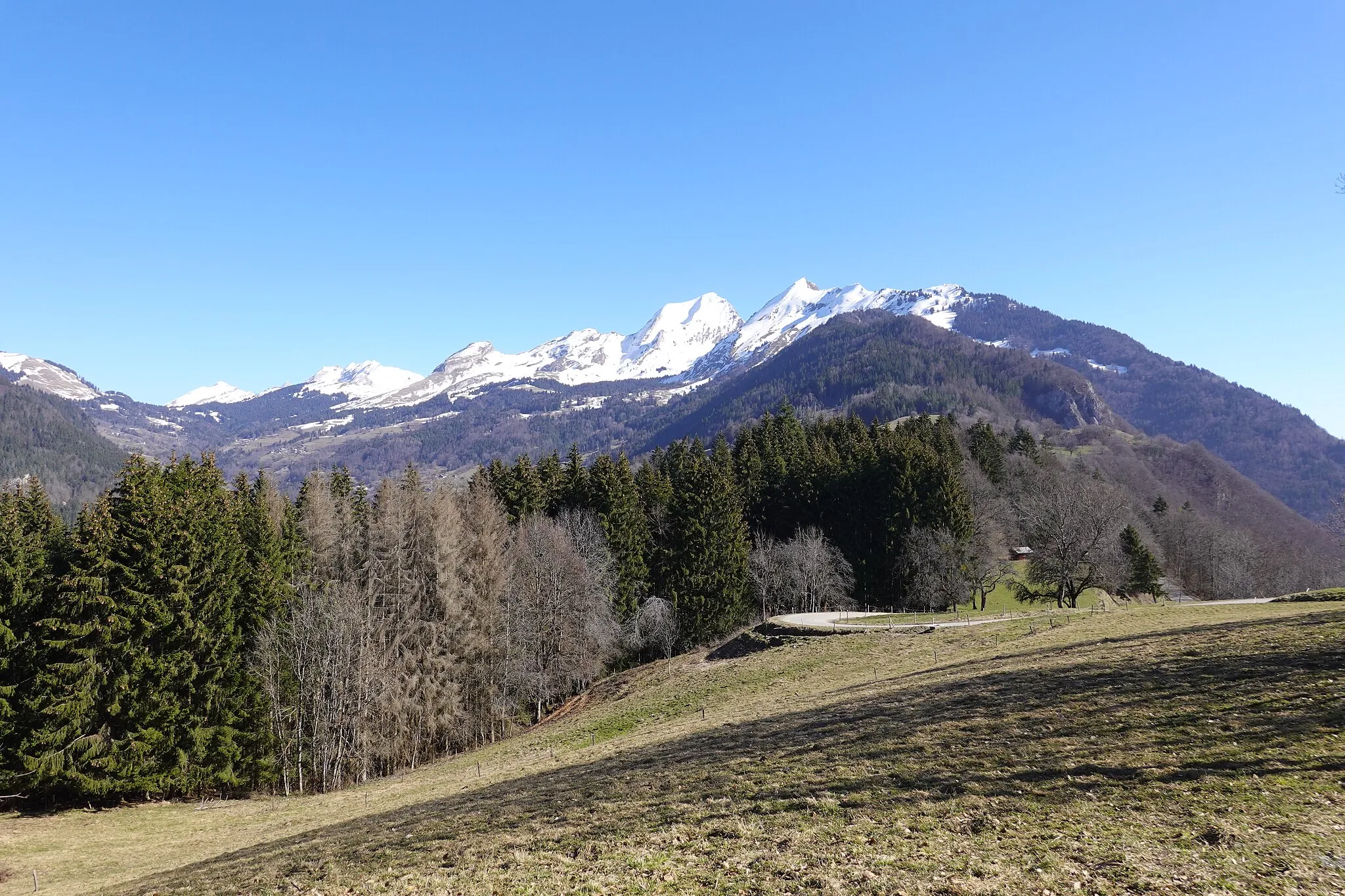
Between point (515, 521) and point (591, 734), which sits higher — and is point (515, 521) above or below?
above

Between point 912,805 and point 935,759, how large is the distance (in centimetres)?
273

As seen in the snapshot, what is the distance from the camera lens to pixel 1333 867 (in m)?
8.70

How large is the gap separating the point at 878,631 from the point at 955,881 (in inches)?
1435

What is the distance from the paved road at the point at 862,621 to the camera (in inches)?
1660

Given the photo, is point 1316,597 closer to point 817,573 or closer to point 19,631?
point 817,573

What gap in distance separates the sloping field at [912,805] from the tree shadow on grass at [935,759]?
84mm

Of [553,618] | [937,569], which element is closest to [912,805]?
[553,618]

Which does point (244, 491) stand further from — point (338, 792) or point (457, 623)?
point (338, 792)

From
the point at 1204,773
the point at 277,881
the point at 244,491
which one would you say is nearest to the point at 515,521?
the point at 244,491

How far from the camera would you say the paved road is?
1660 inches

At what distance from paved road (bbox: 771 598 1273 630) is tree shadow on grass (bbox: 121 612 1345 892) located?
69.0 feet

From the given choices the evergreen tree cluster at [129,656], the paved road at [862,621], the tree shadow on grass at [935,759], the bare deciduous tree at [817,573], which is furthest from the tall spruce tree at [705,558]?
the tree shadow on grass at [935,759]

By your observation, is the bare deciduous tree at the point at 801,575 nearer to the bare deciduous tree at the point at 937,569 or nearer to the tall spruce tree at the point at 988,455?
the bare deciduous tree at the point at 937,569

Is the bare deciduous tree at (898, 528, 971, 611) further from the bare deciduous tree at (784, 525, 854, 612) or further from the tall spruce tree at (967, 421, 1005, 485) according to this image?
the tall spruce tree at (967, 421, 1005, 485)
